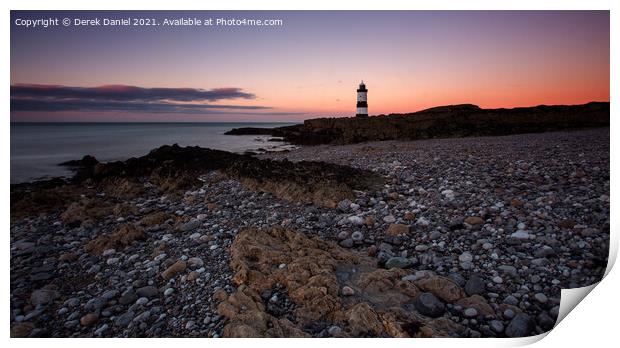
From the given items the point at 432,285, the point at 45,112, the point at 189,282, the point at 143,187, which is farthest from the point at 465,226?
the point at 45,112

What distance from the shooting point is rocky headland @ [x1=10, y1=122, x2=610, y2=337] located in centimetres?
304

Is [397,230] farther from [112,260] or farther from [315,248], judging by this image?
[112,260]

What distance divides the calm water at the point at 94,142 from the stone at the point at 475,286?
4901 mm

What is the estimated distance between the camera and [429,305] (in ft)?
9.73

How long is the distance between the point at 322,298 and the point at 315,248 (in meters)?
0.72

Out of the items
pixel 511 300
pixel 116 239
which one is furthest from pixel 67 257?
pixel 511 300

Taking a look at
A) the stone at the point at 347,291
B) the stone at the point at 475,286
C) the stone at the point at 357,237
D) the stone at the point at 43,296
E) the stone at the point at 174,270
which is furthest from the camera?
the stone at the point at 357,237

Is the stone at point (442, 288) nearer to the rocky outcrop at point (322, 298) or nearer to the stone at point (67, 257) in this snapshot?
the rocky outcrop at point (322, 298)

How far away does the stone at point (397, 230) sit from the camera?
4004 millimetres

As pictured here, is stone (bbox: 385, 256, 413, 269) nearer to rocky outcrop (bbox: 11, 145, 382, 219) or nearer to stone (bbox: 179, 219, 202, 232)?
rocky outcrop (bbox: 11, 145, 382, 219)

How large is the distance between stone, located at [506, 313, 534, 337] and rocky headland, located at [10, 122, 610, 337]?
1 centimetres

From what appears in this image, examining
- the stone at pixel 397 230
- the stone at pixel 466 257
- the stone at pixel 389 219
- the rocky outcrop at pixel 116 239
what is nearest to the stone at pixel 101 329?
the rocky outcrop at pixel 116 239

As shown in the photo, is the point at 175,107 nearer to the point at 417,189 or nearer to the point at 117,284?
the point at 117,284

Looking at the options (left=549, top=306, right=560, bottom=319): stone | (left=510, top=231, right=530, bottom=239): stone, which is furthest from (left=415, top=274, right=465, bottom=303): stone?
(left=510, top=231, right=530, bottom=239): stone
